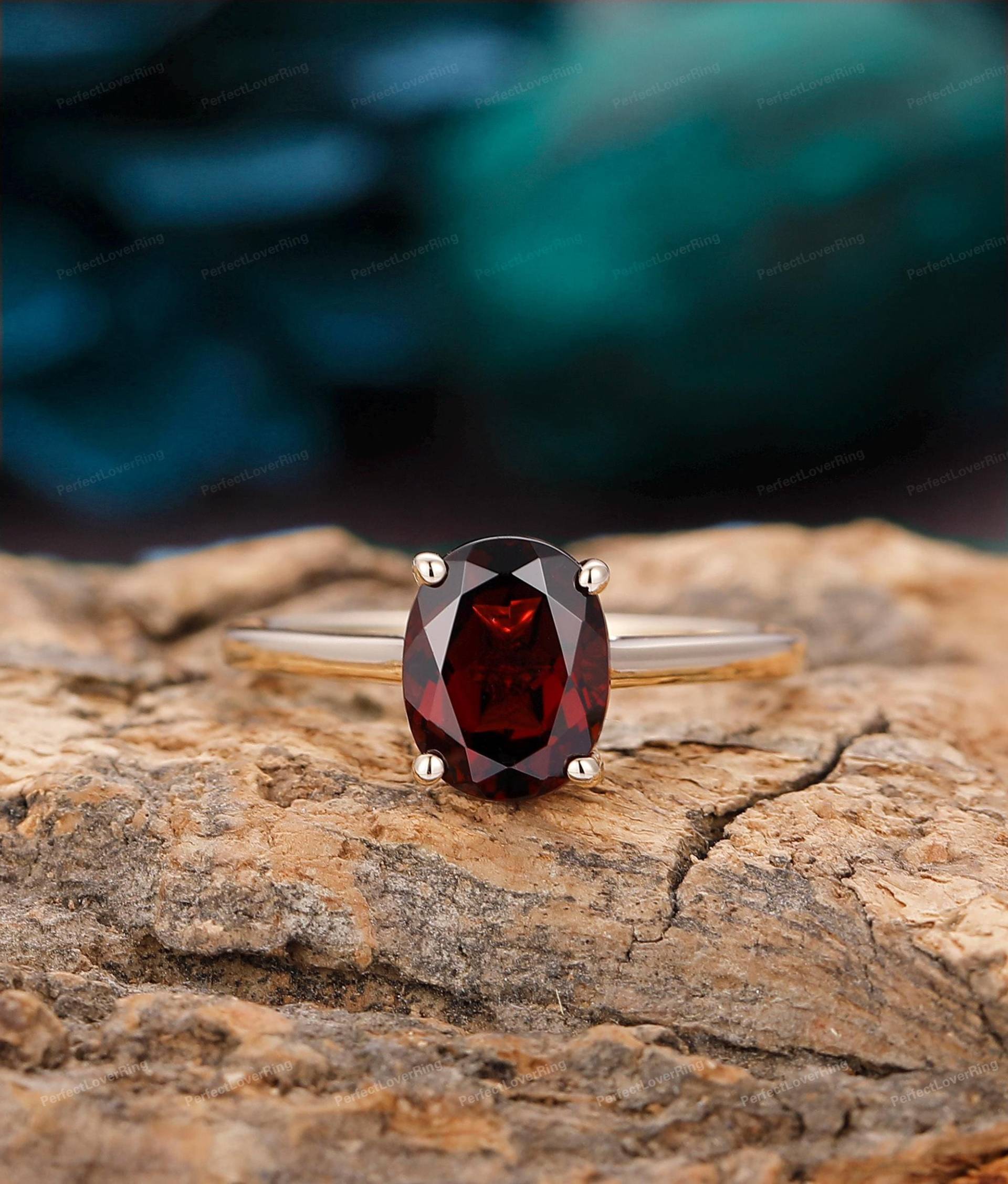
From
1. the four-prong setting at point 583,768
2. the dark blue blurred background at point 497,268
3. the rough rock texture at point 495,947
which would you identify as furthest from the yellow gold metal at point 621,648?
the dark blue blurred background at point 497,268

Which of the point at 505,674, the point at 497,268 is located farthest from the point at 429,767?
the point at 497,268

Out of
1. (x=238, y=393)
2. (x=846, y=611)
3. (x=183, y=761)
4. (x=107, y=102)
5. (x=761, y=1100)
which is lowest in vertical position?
(x=761, y=1100)

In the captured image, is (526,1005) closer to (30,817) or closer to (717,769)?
(717,769)

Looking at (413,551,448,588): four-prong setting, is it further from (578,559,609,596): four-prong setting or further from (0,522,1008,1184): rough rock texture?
(0,522,1008,1184): rough rock texture

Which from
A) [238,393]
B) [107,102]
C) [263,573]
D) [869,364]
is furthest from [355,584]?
[869,364]

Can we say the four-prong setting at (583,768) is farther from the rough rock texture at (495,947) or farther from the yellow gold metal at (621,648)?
the yellow gold metal at (621,648)

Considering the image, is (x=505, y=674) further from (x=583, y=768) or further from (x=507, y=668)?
(x=583, y=768)
